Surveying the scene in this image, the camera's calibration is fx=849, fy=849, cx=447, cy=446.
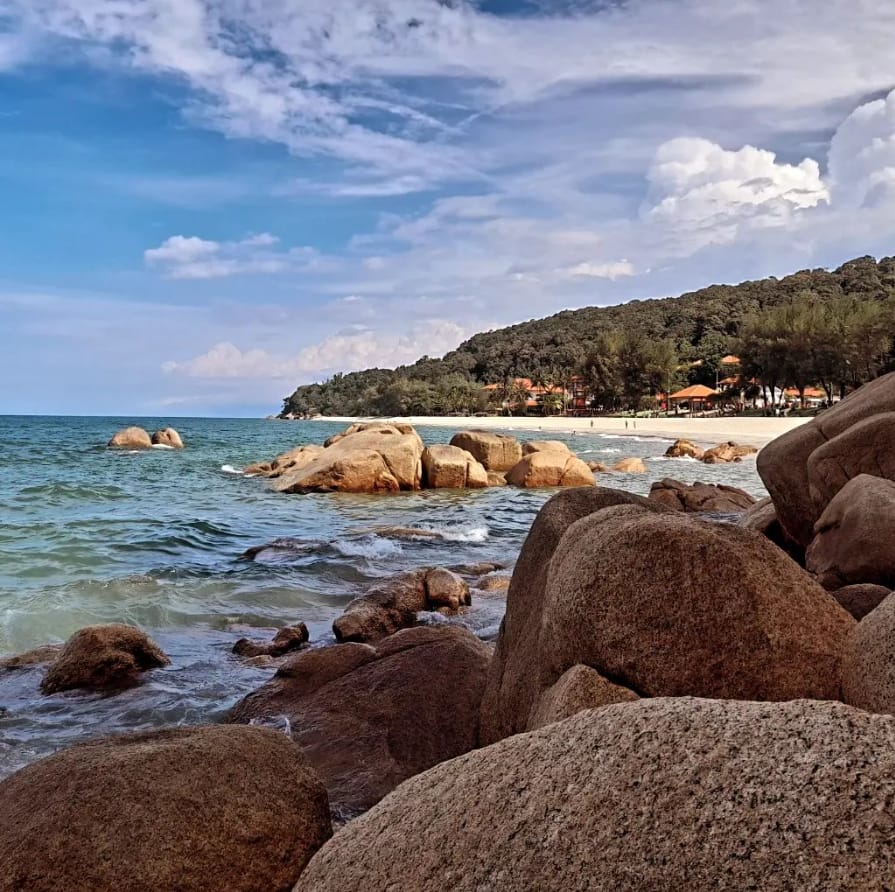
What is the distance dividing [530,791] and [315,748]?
13.1 feet

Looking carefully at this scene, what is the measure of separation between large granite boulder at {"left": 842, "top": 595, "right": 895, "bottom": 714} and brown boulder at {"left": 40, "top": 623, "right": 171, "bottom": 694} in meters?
6.20

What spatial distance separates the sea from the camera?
6984 mm

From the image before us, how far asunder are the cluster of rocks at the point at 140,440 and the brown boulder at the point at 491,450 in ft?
79.3

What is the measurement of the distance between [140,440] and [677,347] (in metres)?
70.1

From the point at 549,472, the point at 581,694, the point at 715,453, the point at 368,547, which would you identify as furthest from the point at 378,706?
the point at 715,453

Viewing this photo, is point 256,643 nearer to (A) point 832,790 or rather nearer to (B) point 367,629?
(B) point 367,629

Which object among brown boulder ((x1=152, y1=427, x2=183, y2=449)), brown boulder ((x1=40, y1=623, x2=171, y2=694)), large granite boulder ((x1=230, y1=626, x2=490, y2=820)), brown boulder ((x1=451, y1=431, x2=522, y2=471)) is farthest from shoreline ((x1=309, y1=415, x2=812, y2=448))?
brown boulder ((x1=40, y1=623, x2=171, y2=694))

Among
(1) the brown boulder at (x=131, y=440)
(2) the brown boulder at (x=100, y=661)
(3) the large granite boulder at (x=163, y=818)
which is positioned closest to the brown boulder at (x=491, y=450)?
(2) the brown boulder at (x=100, y=661)

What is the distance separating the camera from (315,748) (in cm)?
556

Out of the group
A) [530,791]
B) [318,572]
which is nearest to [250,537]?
[318,572]

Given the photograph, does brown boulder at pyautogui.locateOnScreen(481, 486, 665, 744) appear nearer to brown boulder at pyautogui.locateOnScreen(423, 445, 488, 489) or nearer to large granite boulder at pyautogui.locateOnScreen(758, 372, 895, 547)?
large granite boulder at pyautogui.locateOnScreen(758, 372, 895, 547)

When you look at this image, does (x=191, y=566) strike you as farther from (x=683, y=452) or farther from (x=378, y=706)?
(x=683, y=452)

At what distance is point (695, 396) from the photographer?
3519 inches

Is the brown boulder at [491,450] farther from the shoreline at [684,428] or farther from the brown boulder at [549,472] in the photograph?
the shoreline at [684,428]
